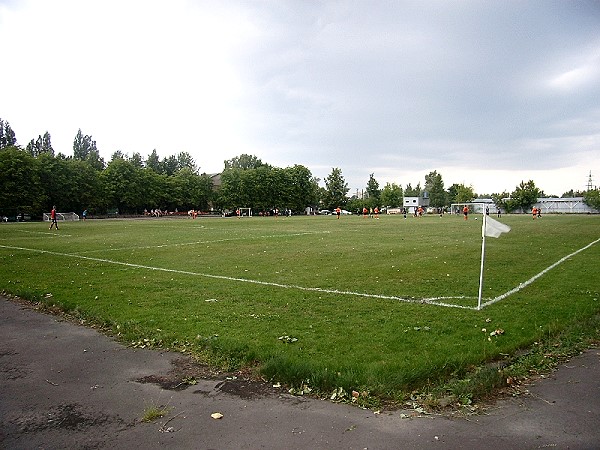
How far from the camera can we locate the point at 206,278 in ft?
42.2

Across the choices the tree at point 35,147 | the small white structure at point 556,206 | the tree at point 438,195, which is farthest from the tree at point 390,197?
the tree at point 35,147

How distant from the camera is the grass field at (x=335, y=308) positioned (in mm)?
5961

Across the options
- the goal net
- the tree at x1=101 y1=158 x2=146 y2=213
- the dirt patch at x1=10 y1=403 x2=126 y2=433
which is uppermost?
the tree at x1=101 y1=158 x2=146 y2=213

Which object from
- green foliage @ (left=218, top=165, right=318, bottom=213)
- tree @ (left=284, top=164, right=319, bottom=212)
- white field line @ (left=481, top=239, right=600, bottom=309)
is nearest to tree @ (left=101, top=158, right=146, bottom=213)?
green foliage @ (left=218, top=165, right=318, bottom=213)

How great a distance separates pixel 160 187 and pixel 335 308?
314 feet

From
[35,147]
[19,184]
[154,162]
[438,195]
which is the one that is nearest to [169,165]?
[154,162]

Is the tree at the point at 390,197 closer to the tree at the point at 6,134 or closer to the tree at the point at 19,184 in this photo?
the tree at the point at 19,184

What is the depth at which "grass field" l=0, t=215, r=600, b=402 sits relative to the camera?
235 inches

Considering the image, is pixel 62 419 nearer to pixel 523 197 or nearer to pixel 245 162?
pixel 523 197

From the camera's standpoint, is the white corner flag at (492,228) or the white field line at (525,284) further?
the white field line at (525,284)

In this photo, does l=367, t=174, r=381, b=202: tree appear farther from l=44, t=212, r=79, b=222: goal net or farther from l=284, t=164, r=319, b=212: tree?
l=44, t=212, r=79, b=222: goal net

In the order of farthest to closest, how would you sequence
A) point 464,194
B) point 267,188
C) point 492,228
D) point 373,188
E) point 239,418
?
1. point 464,194
2. point 373,188
3. point 267,188
4. point 492,228
5. point 239,418

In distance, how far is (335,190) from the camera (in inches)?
5064

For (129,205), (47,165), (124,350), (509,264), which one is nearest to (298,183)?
(129,205)
